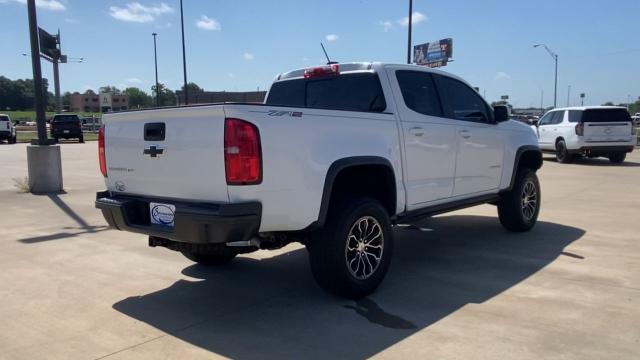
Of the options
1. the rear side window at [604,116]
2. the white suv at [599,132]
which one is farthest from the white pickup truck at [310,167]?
the rear side window at [604,116]

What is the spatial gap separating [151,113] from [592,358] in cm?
346

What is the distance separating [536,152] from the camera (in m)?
7.09

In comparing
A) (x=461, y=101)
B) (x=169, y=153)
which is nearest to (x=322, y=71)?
(x=461, y=101)

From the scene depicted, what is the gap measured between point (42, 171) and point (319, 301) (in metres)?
8.62

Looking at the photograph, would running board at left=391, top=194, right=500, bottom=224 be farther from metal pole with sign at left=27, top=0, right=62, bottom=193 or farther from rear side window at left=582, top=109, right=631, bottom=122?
rear side window at left=582, top=109, right=631, bottom=122

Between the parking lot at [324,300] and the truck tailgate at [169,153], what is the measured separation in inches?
38.9

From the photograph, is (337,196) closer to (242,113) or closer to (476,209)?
(242,113)

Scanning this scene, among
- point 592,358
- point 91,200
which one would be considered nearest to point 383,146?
point 592,358

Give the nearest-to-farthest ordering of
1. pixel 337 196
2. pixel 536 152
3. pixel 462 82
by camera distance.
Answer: pixel 337 196
pixel 462 82
pixel 536 152

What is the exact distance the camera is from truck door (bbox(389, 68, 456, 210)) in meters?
5.02

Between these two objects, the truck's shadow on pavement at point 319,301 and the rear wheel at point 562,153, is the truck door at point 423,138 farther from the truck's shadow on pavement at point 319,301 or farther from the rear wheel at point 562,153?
the rear wheel at point 562,153

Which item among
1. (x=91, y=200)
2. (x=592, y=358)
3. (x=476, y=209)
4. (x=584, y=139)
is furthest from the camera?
(x=584, y=139)

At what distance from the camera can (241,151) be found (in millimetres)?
3615

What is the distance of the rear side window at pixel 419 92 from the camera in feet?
17.1
